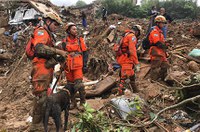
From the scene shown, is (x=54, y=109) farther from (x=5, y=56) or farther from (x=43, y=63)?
(x=5, y=56)

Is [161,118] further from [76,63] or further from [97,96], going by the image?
[97,96]

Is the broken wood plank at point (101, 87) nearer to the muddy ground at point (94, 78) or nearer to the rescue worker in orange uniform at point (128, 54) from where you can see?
the muddy ground at point (94, 78)

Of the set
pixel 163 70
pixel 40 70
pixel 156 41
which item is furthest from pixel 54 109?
pixel 163 70

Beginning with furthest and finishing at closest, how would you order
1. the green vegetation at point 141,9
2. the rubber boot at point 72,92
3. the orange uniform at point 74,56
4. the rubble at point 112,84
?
the green vegetation at point 141,9, the rubber boot at point 72,92, the orange uniform at point 74,56, the rubble at point 112,84

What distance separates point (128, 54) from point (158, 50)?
94 cm

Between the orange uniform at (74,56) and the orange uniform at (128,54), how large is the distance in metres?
1.09

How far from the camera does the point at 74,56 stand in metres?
5.64

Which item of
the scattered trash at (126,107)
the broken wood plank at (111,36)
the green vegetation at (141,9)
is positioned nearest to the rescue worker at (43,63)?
the scattered trash at (126,107)

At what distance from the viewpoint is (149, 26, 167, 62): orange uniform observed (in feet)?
22.3

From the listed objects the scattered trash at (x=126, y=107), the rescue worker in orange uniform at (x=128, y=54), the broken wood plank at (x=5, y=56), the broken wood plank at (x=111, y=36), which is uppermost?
the rescue worker in orange uniform at (x=128, y=54)

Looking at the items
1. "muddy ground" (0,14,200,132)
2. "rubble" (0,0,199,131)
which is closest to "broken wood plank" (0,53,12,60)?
"rubble" (0,0,199,131)

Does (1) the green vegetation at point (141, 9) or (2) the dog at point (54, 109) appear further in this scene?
(1) the green vegetation at point (141, 9)

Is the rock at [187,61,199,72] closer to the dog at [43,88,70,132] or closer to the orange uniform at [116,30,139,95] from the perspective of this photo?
the orange uniform at [116,30,139,95]

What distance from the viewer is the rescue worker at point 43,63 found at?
4.84 meters
